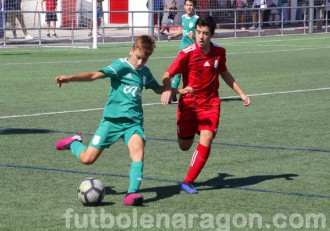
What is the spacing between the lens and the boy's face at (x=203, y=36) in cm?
894

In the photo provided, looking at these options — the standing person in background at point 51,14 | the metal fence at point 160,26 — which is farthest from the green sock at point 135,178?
the standing person in background at point 51,14

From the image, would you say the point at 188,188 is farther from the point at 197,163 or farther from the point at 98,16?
the point at 98,16

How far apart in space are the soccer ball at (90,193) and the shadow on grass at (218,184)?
1.50 feet

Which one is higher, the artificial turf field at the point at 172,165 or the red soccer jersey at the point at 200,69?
the red soccer jersey at the point at 200,69

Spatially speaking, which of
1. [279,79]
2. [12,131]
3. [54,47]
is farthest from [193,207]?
[54,47]

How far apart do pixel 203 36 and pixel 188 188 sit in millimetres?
Answer: 1610

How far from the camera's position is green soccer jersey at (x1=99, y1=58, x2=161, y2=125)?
332 inches

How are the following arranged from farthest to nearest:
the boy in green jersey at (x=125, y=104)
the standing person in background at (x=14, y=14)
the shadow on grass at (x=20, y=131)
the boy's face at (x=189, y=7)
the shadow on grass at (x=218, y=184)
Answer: the standing person in background at (x=14, y=14) < the boy's face at (x=189, y=7) < the shadow on grass at (x=20, y=131) < the shadow on grass at (x=218, y=184) < the boy in green jersey at (x=125, y=104)

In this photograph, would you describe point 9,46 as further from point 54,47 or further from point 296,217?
point 296,217

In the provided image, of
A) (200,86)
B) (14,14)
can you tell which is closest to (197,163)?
(200,86)

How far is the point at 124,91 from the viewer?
27.8ft

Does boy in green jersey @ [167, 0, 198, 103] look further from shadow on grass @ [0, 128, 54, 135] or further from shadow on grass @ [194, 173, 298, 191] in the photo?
shadow on grass @ [194, 173, 298, 191]

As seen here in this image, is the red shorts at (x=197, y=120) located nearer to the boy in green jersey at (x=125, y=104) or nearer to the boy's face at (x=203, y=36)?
the boy's face at (x=203, y=36)

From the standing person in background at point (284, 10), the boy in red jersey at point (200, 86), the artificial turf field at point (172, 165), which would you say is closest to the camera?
the artificial turf field at point (172, 165)
